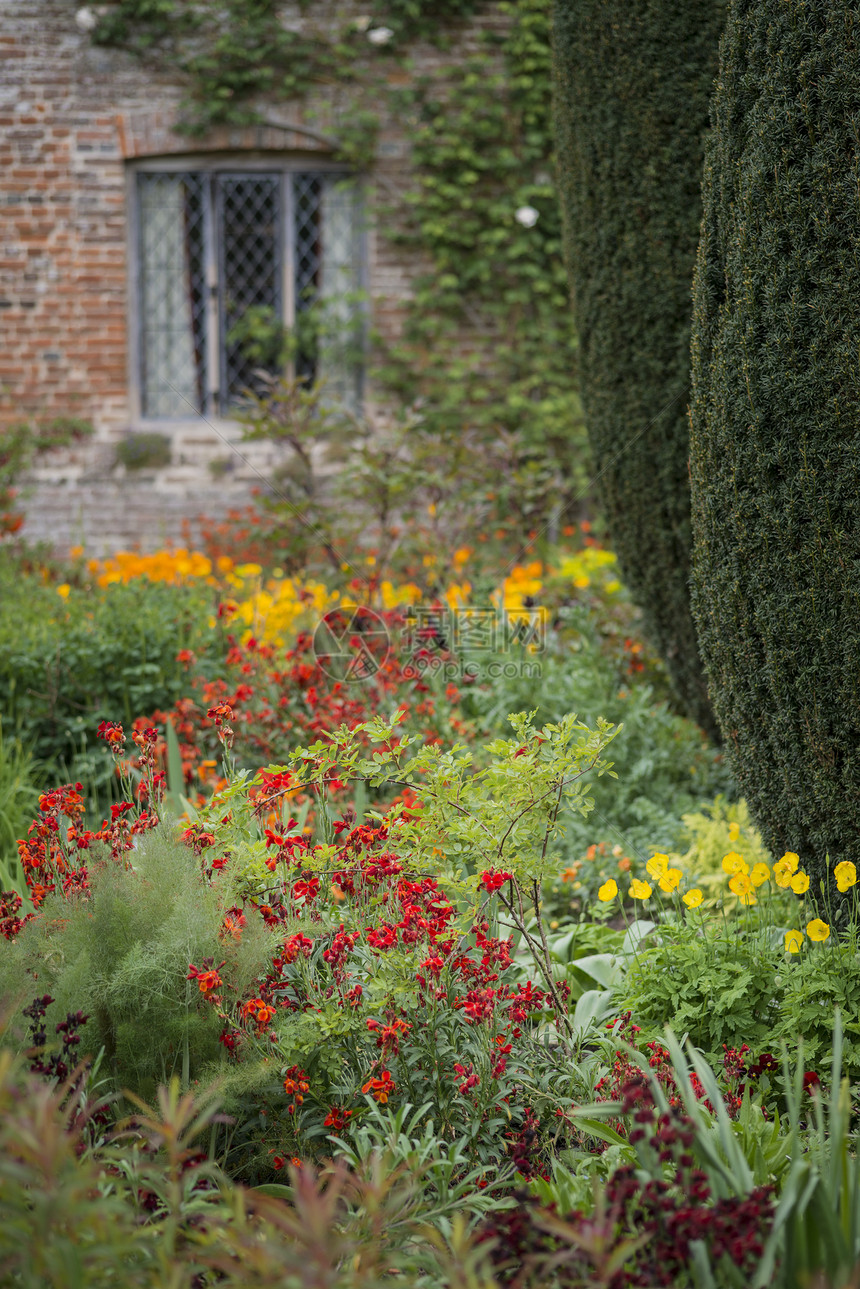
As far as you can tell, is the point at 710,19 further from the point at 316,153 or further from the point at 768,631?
the point at 316,153

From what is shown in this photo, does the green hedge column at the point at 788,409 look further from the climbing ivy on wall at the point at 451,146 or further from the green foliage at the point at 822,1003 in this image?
the climbing ivy on wall at the point at 451,146

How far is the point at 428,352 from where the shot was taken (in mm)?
7879

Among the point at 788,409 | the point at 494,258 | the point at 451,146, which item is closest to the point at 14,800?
the point at 788,409

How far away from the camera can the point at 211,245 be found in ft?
25.5

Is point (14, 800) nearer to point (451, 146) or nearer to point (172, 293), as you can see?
point (172, 293)

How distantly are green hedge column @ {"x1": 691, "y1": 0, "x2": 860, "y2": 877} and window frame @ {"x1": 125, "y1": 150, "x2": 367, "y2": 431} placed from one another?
577cm

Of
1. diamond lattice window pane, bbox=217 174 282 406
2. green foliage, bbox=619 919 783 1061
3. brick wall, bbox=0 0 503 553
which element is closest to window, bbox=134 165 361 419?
diamond lattice window pane, bbox=217 174 282 406

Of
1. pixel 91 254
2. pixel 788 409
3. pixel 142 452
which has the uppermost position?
pixel 91 254

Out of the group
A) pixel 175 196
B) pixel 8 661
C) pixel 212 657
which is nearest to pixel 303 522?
pixel 212 657

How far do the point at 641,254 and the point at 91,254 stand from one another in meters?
5.79

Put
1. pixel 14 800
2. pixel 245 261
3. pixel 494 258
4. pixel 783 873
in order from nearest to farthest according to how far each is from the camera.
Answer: pixel 783 873 → pixel 14 800 → pixel 494 258 → pixel 245 261

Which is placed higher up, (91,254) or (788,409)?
(91,254)

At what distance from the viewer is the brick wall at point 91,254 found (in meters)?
7.51

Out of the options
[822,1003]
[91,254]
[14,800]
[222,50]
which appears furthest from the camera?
[91,254]
